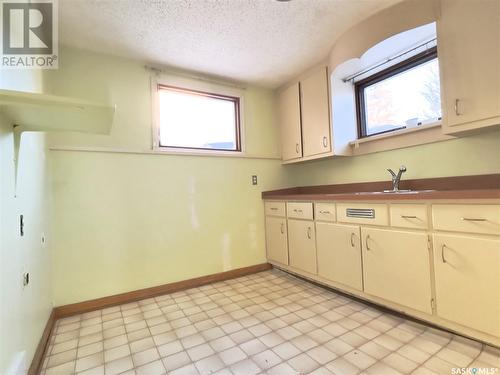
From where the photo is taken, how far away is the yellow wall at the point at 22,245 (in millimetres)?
Result: 1031

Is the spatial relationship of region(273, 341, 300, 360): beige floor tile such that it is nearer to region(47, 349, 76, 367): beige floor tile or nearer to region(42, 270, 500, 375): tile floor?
region(42, 270, 500, 375): tile floor

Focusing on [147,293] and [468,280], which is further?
[147,293]

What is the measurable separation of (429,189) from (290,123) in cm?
167

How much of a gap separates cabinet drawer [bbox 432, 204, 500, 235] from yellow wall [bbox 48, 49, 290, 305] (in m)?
1.96

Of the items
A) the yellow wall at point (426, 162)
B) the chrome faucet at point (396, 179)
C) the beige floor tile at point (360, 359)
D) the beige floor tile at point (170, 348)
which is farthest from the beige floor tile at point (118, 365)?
the yellow wall at point (426, 162)

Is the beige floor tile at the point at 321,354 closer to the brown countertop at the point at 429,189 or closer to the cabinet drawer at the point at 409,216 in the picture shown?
the cabinet drawer at the point at 409,216

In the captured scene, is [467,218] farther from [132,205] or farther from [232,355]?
[132,205]

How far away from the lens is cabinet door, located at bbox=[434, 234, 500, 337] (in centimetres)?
136

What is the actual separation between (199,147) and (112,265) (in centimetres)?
147

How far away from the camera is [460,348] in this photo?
1463 millimetres

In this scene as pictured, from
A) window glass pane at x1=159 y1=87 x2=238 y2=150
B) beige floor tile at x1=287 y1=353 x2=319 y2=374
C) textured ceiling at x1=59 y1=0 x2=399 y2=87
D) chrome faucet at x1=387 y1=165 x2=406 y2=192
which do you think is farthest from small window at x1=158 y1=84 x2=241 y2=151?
beige floor tile at x1=287 y1=353 x2=319 y2=374

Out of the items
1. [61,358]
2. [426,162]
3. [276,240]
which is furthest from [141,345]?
[426,162]

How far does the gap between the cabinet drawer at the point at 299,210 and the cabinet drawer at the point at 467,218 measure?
3.60 feet

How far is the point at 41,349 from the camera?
154 cm
